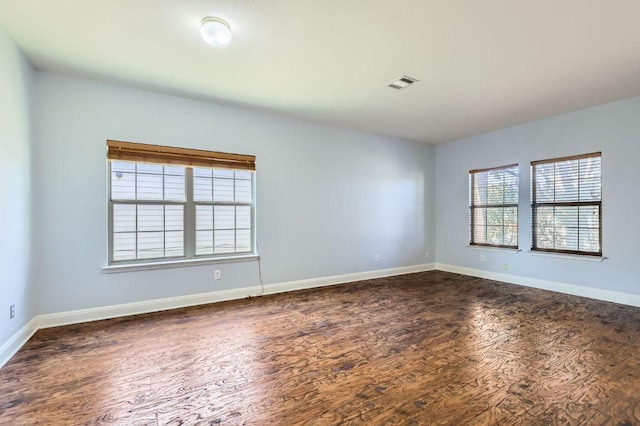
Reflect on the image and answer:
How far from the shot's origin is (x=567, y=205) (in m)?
4.47

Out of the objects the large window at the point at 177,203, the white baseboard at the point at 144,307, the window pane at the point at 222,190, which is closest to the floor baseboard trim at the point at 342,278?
the white baseboard at the point at 144,307

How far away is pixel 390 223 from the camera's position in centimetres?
574

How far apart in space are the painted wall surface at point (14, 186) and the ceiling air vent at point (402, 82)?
352 cm

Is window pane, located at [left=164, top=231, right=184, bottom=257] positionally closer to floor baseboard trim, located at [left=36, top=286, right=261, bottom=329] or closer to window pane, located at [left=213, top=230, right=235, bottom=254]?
window pane, located at [left=213, top=230, right=235, bottom=254]

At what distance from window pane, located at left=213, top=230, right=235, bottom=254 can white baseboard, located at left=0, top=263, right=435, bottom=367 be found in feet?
1.86

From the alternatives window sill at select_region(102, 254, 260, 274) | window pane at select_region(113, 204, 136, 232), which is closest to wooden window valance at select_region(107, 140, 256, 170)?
window pane at select_region(113, 204, 136, 232)

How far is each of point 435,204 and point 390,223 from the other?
1.37m

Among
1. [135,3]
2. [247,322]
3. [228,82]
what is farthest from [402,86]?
[247,322]

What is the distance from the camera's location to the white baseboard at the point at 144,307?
267 centimetres

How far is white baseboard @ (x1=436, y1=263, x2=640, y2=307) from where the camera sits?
153 inches

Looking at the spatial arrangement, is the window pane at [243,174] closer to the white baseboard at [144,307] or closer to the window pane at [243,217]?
the window pane at [243,217]

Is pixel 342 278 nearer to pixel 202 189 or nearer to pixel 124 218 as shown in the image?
pixel 202 189

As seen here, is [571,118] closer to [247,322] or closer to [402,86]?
[402,86]

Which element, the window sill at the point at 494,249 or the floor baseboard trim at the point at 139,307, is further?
the window sill at the point at 494,249
